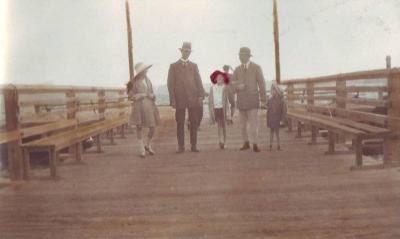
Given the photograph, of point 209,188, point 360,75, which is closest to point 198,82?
point 360,75

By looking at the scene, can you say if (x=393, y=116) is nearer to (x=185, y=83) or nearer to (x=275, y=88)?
(x=275, y=88)

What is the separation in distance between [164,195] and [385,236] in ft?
7.85

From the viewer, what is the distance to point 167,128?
51.1ft

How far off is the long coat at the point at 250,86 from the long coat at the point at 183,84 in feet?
2.12

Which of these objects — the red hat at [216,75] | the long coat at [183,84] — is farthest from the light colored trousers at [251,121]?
the long coat at [183,84]

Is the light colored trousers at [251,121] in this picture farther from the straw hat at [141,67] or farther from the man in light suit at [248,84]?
the straw hat at [141,67]

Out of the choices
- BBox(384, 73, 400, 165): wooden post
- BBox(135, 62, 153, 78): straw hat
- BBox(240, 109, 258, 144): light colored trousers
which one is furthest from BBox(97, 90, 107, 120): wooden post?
BBox(384, 73, 400, 165): wooden post

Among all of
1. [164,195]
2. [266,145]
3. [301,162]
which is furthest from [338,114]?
[164,195]

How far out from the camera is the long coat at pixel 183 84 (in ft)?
31.3

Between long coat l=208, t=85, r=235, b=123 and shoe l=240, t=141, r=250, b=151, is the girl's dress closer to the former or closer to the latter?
shoe l=240, t=141, r=250, b=151

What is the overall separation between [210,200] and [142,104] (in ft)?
13.2

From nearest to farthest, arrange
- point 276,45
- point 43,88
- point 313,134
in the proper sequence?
point 43,88 < point 313,134 < point 276,45

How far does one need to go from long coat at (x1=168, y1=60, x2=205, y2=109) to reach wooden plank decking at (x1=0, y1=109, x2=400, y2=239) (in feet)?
3.95

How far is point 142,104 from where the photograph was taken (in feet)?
30.8
